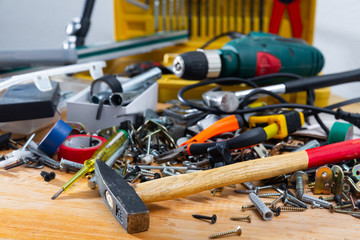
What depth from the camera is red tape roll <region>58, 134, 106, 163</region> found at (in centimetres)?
49

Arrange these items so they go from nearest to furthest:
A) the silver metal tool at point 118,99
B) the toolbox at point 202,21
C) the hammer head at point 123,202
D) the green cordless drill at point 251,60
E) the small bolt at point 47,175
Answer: the hammer head at point 123,202
the small bolt at point 47,175
the silver metal tool at point 118,99
the green cordless drill at point 251,60
the toolbox at point 202,21

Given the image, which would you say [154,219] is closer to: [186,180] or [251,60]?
[186,180]

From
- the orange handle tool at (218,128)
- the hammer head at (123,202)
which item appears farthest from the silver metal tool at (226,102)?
the hammer head at (123,202)

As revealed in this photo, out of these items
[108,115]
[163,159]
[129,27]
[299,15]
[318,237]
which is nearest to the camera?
[318,237]

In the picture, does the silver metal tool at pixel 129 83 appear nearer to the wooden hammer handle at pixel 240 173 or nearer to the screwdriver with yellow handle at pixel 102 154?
the screwdriver with yellow handle at pixel 102 154

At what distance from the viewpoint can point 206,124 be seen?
1.93 ft

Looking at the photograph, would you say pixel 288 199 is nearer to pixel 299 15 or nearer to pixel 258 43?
pixel 258 43

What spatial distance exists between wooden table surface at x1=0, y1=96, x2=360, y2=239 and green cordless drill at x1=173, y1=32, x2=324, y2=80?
0.34 meters

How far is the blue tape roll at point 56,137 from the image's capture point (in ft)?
1.63

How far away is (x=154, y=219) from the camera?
37 cm

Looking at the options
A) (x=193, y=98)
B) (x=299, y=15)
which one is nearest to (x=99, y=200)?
(x=193, y=98)

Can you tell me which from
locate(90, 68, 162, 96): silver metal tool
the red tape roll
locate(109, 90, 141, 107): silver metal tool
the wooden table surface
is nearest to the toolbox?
locate(90, 68, 162, 96): silver metal tool

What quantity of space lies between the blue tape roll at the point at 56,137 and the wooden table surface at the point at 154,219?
0.08 metres

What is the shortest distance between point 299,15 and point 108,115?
80cm
